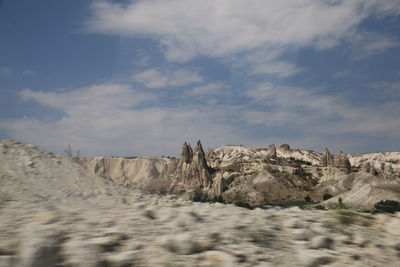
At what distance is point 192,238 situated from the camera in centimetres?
592

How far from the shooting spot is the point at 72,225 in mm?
6219

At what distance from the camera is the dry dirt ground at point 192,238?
16.7 feet

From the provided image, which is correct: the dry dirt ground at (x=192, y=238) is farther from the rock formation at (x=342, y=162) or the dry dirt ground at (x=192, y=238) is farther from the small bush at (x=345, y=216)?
the rock formation at (x=342, y=162)

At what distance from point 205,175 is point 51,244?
589 ft

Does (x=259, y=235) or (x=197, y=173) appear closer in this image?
(x=259, y=235)

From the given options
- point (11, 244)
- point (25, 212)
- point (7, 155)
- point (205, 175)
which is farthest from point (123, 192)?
point (205, 175)

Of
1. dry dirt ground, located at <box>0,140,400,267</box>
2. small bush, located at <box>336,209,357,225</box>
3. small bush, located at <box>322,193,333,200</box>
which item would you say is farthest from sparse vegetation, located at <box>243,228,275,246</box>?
small bush, located at <box>322,193,333,200</box>

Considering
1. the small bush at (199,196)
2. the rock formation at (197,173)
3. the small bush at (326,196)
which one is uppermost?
the rock formation at (197,173)

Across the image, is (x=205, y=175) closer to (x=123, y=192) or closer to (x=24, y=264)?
(x=123, y=192)

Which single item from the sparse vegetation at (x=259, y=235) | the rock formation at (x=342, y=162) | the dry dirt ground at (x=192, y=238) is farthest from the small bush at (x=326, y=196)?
the sparse vegetation at (x=259, y=235)

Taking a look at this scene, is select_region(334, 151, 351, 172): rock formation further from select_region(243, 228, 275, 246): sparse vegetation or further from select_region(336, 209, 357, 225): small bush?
select_region(243, 228, 275, 246): sparse vegetation

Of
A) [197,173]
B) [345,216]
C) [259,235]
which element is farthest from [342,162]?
[259,235]

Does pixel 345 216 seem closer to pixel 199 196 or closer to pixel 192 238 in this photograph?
pixel 192 238

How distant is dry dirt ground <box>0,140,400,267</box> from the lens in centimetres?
510
